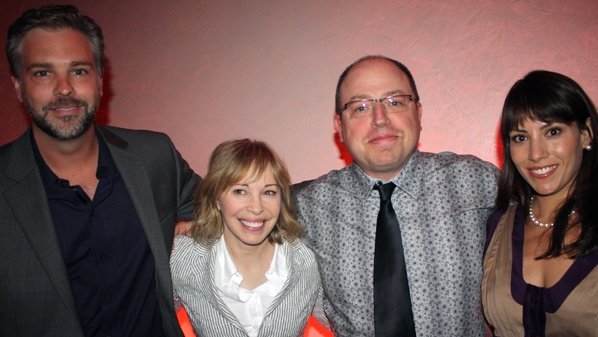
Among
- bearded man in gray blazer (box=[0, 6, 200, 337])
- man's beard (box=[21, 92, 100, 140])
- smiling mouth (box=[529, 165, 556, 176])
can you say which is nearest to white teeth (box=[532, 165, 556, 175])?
smiling mouth (box=[529, 165, 556, 176])

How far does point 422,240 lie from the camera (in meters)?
1.72

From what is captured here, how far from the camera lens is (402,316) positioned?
1.64 meters

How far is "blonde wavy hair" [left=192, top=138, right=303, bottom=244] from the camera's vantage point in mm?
1803

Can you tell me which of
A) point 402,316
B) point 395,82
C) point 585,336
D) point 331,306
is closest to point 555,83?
point 395,82

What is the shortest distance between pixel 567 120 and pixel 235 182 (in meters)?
1.39

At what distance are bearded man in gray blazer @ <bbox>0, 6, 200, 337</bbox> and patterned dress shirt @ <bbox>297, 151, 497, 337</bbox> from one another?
0.78 m

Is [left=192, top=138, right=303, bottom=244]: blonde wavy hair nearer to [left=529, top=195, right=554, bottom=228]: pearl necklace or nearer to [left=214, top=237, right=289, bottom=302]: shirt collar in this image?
[left=214, top=237, right=289, bottom=302]: shirt collar

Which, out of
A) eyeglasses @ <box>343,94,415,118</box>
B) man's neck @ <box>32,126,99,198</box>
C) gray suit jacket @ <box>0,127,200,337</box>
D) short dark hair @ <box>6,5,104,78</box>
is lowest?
gray suit jacket @ <box>0,127,200,337</box>

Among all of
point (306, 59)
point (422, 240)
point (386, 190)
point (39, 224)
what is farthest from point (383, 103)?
point (39, 224)

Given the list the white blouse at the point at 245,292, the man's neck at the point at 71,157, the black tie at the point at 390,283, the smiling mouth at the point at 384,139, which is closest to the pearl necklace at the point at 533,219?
the black tie at the point at 390,283

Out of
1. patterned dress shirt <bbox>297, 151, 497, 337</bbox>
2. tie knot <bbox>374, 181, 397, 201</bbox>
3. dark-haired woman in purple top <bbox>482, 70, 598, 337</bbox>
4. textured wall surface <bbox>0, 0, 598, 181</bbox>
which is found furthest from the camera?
textured wall surface <bbox>0, 0, 598, 181</bbox>

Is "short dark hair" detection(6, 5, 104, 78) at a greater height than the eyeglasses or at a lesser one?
greater

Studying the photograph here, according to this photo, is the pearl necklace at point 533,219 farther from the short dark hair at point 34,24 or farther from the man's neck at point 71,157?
the short dark hair at point 34,24

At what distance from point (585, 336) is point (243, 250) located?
1.40 metres
